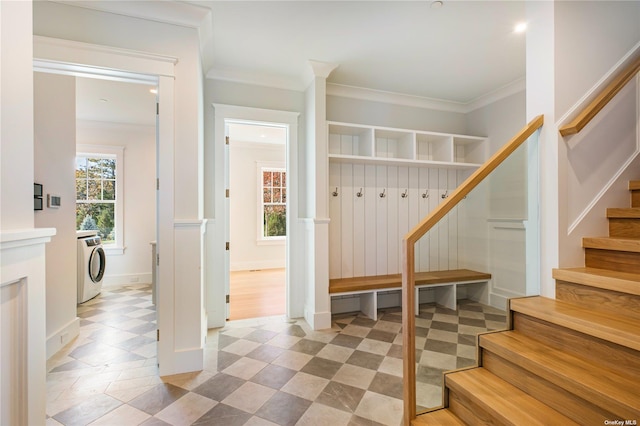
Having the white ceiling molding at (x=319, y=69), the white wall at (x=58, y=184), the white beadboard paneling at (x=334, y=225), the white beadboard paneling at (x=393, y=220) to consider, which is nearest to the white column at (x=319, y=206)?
the white ceiling molding at (x=319, y=69)

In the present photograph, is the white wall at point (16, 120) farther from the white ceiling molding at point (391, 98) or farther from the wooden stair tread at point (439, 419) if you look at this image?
the white ceiling molding at point (391, 98)

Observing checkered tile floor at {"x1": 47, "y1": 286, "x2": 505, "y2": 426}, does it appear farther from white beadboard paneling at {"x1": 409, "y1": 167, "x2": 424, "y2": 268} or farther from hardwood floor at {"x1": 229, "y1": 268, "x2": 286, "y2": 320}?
white beadboard paneling at {"x1": 409, "y1": 167, "x2": 424, "y2": 268}

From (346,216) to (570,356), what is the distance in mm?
2427

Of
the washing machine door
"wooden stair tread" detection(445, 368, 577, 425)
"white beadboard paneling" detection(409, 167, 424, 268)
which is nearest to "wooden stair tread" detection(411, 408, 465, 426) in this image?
"wooden stair tread" detection(445, 368, 577, 425)

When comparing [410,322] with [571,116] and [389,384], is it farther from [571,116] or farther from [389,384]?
[571,116]

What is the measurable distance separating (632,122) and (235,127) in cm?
497

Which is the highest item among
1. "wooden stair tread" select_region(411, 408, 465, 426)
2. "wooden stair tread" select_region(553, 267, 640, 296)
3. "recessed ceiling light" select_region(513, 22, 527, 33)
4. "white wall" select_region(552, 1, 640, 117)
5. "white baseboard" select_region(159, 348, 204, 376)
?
"recessed ceiling light" select_region(513, 22, 527, 33)

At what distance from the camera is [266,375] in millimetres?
2139

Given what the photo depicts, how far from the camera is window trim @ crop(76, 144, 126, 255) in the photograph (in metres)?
4.78

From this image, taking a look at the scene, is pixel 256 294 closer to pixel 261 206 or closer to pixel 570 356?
pixel 261 206

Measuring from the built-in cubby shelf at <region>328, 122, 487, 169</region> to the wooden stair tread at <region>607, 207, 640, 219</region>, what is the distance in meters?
1.91

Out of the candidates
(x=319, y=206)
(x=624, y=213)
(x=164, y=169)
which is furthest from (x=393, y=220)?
(x=164, y=169)

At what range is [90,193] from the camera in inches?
191

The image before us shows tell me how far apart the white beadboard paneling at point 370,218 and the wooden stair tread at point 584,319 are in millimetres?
2011
